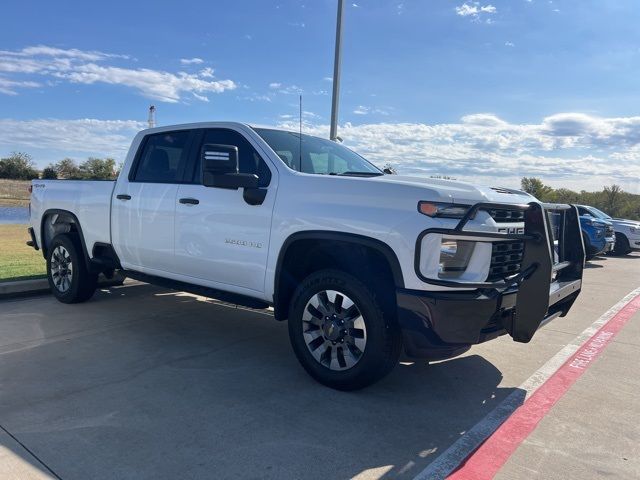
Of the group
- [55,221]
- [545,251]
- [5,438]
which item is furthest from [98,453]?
[55,221]

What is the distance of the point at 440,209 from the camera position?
3457 millimetres

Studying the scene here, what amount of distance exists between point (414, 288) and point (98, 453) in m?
2.15

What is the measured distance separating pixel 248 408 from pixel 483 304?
1.75m

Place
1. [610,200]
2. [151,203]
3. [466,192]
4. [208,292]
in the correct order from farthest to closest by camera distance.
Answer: [610,200], [151,203], [208,292], [466,192]

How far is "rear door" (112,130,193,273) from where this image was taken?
16.9 ft

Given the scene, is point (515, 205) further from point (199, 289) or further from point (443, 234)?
point (199, 289)

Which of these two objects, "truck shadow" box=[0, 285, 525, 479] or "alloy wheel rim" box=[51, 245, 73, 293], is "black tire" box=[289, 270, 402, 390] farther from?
"alloy wheel rim" box=[51, 245, 73, 293]

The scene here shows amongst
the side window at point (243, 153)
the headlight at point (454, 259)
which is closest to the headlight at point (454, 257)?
the headlight at point (454, 259)

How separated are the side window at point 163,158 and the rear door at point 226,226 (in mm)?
217

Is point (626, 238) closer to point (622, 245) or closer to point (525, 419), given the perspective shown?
point (622, 245)

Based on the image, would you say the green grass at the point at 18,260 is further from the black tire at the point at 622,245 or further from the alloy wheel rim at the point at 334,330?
the black tire at the point at 622,245

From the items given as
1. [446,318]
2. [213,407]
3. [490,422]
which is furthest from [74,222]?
[490,422]

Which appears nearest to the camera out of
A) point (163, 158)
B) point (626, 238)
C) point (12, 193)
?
point (163, 158)

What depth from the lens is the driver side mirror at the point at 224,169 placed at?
418cm
